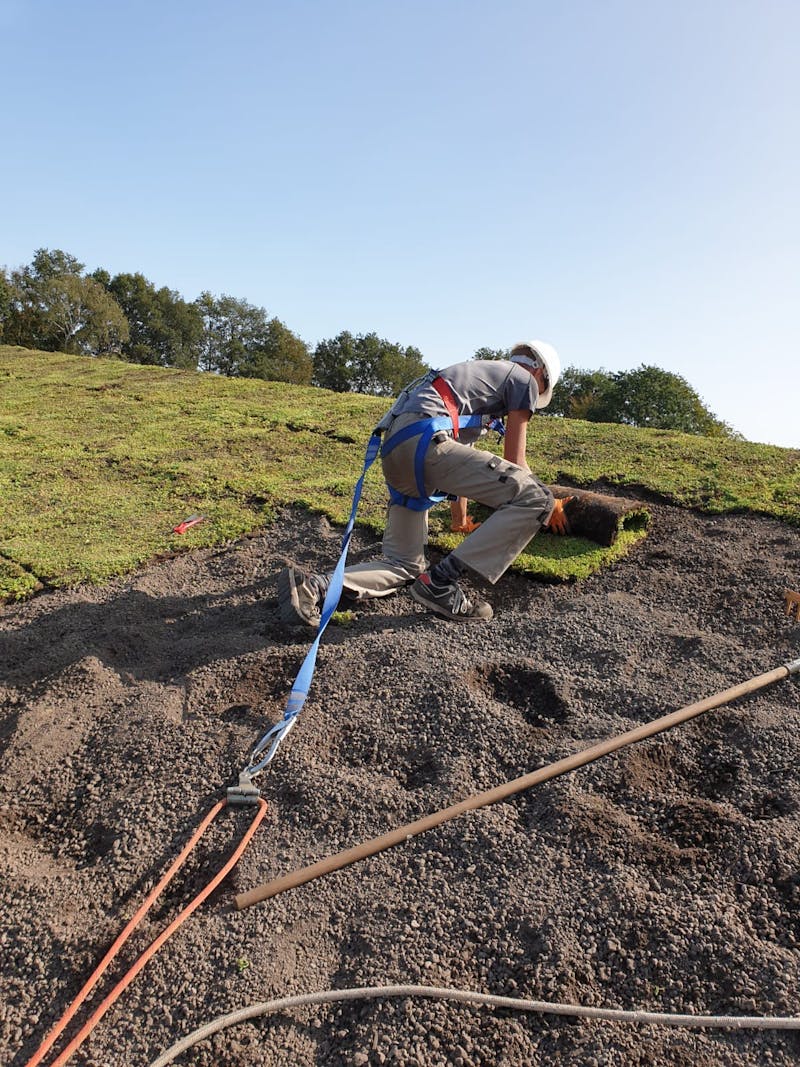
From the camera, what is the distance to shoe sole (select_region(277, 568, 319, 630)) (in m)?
4.44

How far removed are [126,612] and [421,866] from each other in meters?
3.15

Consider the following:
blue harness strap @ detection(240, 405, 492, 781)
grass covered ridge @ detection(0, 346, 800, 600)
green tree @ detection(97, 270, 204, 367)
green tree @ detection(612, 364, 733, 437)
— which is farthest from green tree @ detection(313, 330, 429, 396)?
blue harness strap @ detection(240, 405, 492, 781)

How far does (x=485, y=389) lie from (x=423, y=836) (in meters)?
2.81

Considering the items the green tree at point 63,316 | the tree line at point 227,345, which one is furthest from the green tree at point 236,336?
the green tree at point 63,316

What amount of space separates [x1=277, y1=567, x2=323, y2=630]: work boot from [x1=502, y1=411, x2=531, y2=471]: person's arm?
1.57 m

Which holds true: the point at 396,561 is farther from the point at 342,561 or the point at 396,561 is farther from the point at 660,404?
the point at 660,404

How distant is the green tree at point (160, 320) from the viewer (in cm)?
5691

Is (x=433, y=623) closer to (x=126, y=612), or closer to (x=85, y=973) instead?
(x=126, y=612)

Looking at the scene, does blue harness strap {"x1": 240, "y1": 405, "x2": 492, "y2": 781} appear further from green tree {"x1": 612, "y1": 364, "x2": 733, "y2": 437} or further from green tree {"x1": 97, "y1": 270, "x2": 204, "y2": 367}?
green tree {"x1": 97, "y1": 270, "x2": 204, "y2": 367}

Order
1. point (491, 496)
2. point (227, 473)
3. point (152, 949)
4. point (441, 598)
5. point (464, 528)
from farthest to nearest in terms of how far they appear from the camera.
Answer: point (227, 473) → point (464, 528) → point (441, 598) → point (491, 496) → point (152, 949)

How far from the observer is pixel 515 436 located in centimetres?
466

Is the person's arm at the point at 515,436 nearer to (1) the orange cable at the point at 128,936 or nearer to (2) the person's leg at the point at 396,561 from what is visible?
(2) the person's leg at the point at 396,561

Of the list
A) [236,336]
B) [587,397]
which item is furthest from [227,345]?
[587,397]

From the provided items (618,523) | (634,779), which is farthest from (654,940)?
(618,523)
